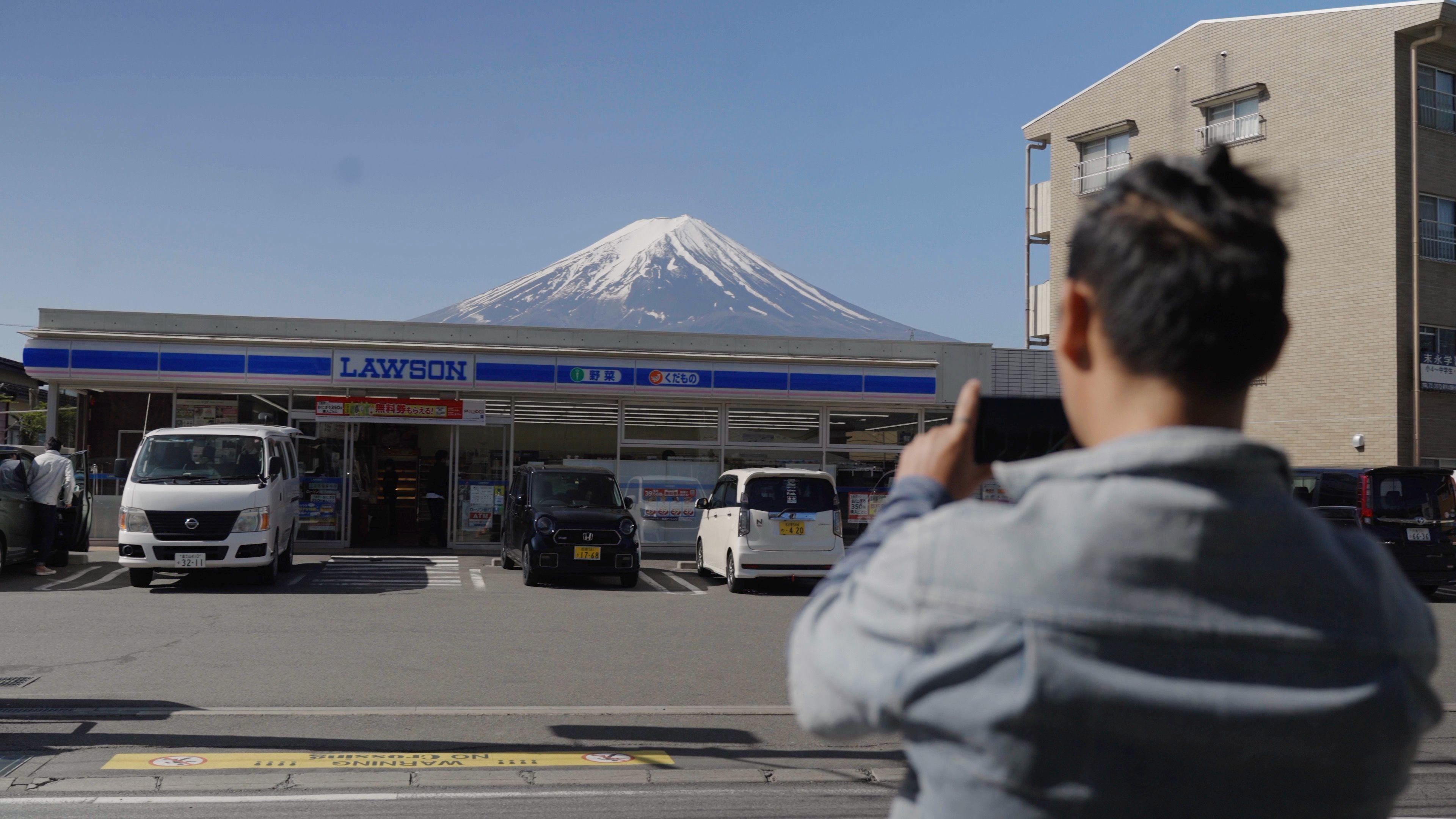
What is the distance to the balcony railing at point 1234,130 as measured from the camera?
26484 millimetres

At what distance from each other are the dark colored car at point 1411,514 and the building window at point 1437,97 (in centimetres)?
1211

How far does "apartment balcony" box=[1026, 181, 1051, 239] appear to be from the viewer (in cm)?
3156

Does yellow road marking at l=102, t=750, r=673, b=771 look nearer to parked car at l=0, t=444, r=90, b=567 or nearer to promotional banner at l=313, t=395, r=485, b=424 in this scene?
parked car at l=0, t=444, r=90, b=567

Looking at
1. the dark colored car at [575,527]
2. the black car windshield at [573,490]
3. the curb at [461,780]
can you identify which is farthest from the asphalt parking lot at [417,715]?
the black car windshield at [573,490]

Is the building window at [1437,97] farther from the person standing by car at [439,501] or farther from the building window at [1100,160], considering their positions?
the person standing by car at [439,501]

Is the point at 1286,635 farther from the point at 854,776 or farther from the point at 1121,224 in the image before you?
the point at 854,776

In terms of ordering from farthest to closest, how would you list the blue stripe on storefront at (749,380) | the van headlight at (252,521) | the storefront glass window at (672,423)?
the storefront glass window at (672,423)
the blue stripe on storefront at (749,380)
the van headlight at (252,521)

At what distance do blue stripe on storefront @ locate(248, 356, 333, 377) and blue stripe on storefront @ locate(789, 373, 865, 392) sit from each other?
9178 millimetres

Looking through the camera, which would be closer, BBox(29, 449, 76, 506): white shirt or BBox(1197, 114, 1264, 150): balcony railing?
BBox(29, 449, 76, 506): white shirt

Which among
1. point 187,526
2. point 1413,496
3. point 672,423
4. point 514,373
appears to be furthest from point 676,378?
point 1413,496

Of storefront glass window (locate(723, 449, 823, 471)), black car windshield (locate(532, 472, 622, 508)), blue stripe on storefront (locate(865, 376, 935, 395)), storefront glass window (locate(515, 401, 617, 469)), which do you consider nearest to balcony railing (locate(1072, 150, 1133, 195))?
blue stripe on storefront (locate(865, 376, 935, 395))

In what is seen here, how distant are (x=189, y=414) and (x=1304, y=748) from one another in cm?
2351

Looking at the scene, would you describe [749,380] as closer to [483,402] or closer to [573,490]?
[483,402]

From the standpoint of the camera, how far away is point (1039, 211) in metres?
31.8
